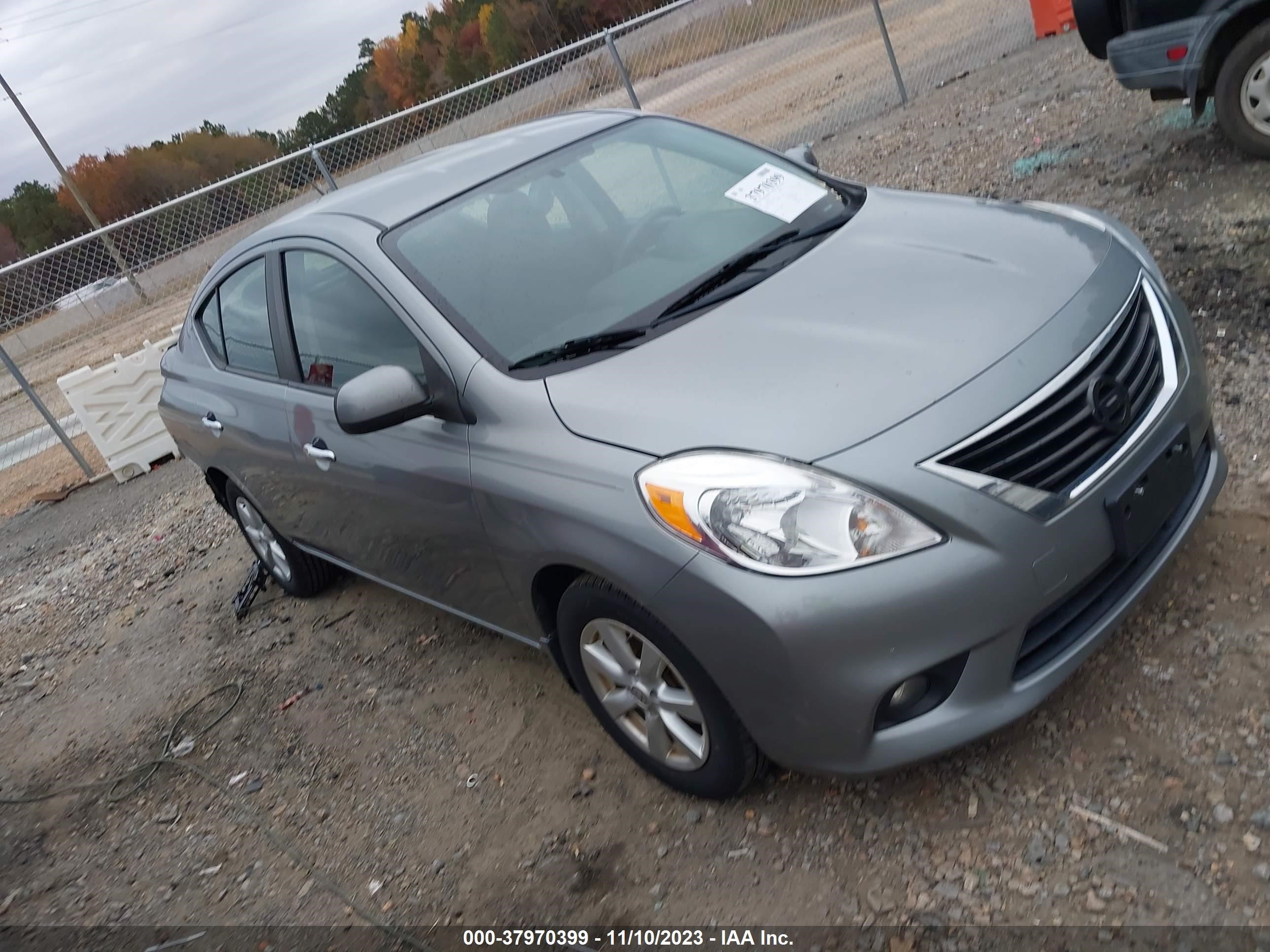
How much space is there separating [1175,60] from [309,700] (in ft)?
18.7

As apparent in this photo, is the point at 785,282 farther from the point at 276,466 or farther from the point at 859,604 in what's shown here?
the point at 276,466

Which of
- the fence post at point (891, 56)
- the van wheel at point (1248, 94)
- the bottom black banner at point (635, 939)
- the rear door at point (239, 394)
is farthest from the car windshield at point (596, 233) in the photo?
the fence post at point (891, 56)

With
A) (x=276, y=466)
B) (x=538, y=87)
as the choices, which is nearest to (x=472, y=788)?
(x=276, y=466)

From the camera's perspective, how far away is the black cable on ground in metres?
3.25

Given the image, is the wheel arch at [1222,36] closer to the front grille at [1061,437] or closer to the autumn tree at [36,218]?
the front grille at [1061,437]

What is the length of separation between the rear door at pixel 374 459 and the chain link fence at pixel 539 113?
690cm

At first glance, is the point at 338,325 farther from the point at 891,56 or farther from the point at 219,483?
the point at 891,56

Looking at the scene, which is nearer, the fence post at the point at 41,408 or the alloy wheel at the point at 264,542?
the alloy wheel at the point at 264,542

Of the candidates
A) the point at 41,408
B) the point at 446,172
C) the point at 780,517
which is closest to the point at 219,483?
the point at 446,172

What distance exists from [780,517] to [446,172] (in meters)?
2.11

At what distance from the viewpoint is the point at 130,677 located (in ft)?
17.1

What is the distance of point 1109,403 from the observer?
240cm

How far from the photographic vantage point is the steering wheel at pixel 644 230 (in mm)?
3230

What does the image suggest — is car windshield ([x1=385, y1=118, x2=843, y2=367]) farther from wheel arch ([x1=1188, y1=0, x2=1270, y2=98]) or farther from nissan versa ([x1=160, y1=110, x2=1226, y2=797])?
wheel arch ([x1=1188, y1=0, x2=1270, y2=98])
